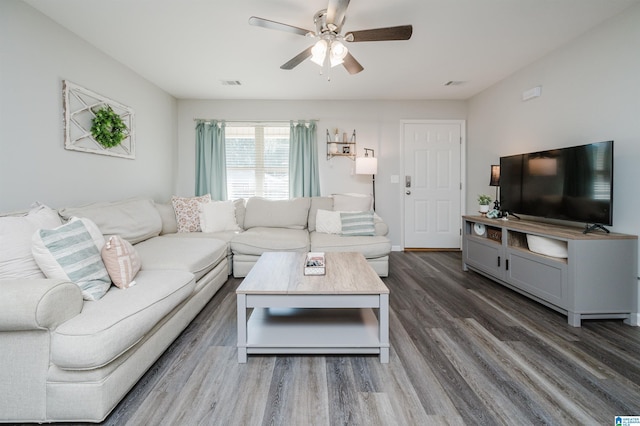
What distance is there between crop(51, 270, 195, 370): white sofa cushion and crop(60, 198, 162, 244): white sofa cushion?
94 centimetres

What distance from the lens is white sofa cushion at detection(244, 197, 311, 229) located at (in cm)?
388

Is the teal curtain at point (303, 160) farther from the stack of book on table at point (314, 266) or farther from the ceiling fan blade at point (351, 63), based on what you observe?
the stack of book on table at point (314, 266)

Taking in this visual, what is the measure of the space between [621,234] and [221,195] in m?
4.52

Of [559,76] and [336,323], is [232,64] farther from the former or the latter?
[559,76]

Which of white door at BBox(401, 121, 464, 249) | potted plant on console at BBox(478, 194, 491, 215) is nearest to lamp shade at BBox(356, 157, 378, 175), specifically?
white door at BBox(401, 121, 464, 249)

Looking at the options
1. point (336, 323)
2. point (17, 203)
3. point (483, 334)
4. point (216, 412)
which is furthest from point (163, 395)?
point (483, 334)

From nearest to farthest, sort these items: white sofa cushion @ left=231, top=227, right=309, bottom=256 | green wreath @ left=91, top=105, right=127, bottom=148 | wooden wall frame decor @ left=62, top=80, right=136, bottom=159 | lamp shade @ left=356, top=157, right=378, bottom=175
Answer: wooden wall frame decor @ left=62, top=80, right=136, bottom=159 → green wreath @ left=91, top=105, right=127, bottom=148 → white sofa cushion @ left=231, top=227, right=309, bottom=256 → lamp shade @ left=356, top=157, right=378, bottom=175

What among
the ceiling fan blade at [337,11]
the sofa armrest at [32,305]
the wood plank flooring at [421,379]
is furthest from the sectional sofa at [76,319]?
the ceiling fan blade at [337,11]

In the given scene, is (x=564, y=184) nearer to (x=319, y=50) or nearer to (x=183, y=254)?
(x=319, y=50)

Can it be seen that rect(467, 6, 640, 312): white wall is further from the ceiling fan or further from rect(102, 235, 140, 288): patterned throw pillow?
rect(102, 235, 140, 288): patterned throw pillow

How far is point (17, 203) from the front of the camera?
211cm

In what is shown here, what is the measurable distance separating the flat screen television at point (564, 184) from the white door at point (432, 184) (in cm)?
136

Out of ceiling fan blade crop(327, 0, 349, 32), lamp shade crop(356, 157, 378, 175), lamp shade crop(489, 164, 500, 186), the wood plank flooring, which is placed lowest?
the wood plank flooring

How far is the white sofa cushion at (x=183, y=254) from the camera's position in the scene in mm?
2199
